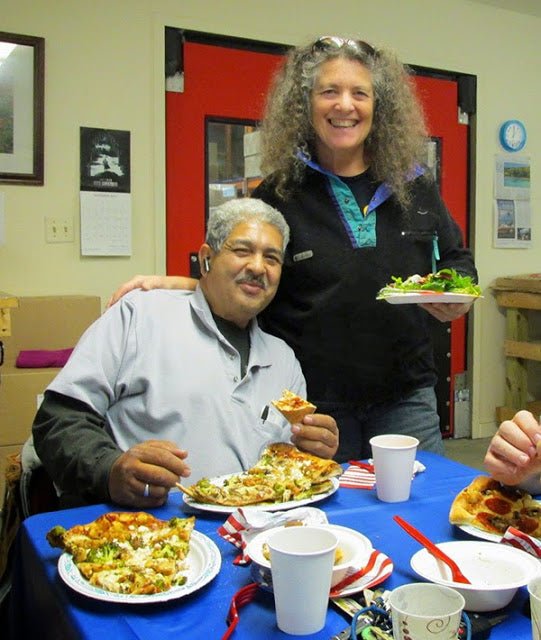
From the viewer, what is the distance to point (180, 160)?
11.4ft

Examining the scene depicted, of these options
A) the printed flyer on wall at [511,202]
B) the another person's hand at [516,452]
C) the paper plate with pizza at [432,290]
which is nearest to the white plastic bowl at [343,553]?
the another person's hand at [516,452]

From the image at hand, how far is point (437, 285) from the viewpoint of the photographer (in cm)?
185

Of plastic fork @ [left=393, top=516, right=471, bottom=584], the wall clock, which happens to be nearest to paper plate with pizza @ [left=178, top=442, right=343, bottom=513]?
plastic fork @ [left=393, top=516, right=471, bottom=584]

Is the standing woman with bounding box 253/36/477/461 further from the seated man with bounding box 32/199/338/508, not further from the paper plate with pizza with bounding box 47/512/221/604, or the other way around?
the paper plate with pizza with bounding box 47/512/221/604

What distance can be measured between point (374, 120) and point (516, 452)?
3.84 ft

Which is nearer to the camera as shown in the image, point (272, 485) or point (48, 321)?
point (272, 485)

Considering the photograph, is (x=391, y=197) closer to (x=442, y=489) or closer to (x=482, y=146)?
(x=442, y=489)

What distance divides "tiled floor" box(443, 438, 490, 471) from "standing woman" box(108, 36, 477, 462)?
6.91 feet

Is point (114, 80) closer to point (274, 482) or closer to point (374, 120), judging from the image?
point (374, 120)

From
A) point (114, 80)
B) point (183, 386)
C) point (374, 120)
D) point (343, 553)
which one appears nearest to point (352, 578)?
point (343, 553)

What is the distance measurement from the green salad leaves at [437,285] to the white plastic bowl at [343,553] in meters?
0.81

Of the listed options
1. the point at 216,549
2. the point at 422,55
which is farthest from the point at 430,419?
the point at 422,55

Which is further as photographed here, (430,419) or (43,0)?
(43,0)

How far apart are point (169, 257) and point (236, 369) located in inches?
71.5
